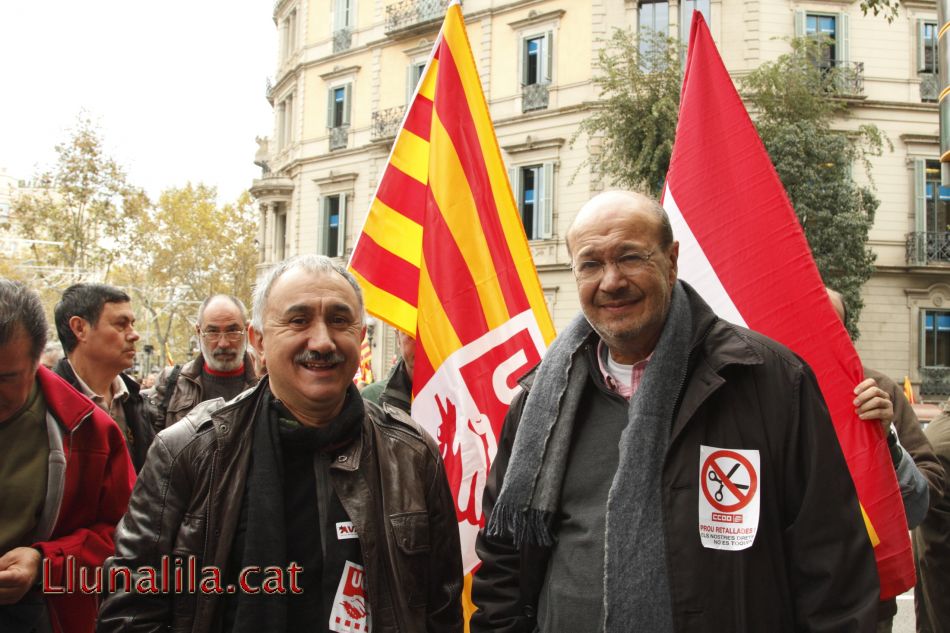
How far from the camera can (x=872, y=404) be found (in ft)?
8.78

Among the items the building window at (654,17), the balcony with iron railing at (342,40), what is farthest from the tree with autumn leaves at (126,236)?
the building window at (654,17)

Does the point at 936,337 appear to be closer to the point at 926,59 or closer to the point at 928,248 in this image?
the point at 928,248

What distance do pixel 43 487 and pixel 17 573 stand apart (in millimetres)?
280

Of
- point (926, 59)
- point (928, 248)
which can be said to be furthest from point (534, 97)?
point (928, 248)

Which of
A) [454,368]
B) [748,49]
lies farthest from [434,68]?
[748,49]

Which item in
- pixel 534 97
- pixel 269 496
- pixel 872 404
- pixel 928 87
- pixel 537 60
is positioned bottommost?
pixel 269 496

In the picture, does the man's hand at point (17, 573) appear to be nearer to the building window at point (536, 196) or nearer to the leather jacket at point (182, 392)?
the leather jacket at point (182, 392)

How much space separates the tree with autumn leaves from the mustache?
79.2 ft

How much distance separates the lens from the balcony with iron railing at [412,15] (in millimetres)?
25875

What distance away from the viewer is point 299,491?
2326 mm

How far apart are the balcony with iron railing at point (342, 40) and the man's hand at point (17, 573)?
93.4 feet

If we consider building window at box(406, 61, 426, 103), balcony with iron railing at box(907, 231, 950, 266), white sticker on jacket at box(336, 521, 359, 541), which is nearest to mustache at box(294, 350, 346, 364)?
white sticker on jacket at box(336, 521, 359, 541)

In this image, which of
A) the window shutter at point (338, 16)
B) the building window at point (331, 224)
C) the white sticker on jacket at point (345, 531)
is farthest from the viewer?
the window shutter at point (338, 16)

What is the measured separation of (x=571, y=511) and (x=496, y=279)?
65.8 inches
